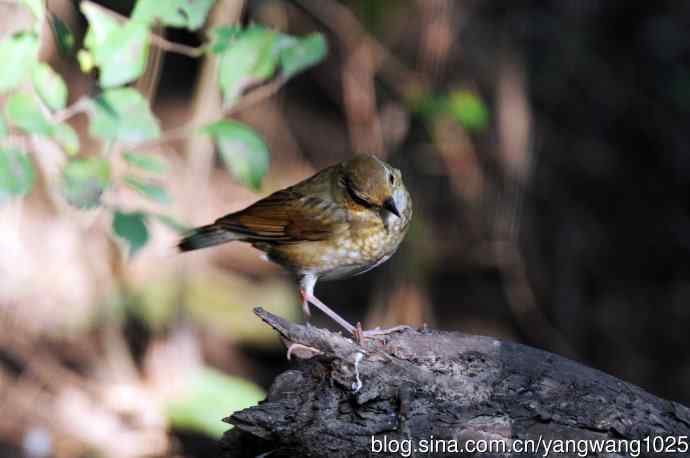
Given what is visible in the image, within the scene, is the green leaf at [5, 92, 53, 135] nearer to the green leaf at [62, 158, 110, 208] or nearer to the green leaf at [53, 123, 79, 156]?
the green leaf at [53, 123, 79, 156]

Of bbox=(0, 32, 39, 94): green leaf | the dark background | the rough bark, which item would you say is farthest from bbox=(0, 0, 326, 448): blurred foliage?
the dark background

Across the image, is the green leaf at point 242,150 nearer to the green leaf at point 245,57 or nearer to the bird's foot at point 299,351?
the green leaf at point 245,57

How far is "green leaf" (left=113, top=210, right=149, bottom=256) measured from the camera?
264 centimetres

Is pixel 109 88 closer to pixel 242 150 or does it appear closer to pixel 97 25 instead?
pixel 97 25

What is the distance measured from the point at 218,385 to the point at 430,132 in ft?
7.49

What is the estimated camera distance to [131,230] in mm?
2658

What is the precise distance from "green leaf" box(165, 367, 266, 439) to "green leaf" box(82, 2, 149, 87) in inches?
83.2

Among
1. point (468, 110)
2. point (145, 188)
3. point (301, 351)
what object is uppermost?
point (468, 110)

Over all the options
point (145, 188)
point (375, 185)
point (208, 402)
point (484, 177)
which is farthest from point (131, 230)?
point (484, 177)

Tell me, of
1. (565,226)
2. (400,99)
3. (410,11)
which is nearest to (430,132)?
(400,99)

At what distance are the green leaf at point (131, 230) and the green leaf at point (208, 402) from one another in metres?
1.78

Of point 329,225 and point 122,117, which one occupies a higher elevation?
point 329,225

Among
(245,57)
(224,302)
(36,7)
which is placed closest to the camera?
(36,7)

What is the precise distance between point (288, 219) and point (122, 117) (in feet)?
3.17
